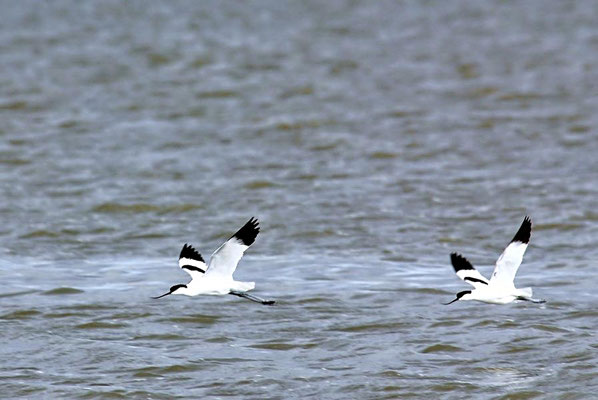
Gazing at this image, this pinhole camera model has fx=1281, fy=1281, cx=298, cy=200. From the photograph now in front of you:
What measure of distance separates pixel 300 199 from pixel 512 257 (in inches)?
182

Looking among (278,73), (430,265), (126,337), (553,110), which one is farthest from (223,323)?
(278,73)

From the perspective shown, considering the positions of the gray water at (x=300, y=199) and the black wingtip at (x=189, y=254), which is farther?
the black wingtip at (x=189, y=254)

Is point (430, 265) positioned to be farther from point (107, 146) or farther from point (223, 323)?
point (107, 146)

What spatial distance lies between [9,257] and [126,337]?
8.05 feet

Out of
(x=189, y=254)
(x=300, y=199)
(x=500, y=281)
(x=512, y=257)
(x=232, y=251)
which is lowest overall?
(x=500, y=281)

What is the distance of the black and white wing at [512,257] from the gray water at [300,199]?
1.54 ft

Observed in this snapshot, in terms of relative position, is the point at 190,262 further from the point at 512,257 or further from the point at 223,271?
the point at 512,257

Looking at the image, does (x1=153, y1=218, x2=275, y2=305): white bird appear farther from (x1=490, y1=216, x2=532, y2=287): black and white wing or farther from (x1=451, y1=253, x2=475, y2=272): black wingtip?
(x1=490, y1=216, x2=532, y2=287): black and white wing

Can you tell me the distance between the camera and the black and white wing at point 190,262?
877 cm

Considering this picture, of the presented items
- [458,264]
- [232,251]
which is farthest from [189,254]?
[458,264]

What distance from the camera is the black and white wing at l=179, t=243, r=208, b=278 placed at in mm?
8771

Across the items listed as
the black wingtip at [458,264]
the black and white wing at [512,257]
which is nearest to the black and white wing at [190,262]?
the black wingtip at [458,264]

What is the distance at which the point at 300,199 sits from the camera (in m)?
12.7

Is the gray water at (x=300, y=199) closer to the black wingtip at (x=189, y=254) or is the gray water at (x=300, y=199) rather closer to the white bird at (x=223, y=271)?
the white bird at (x=223, y=271)
